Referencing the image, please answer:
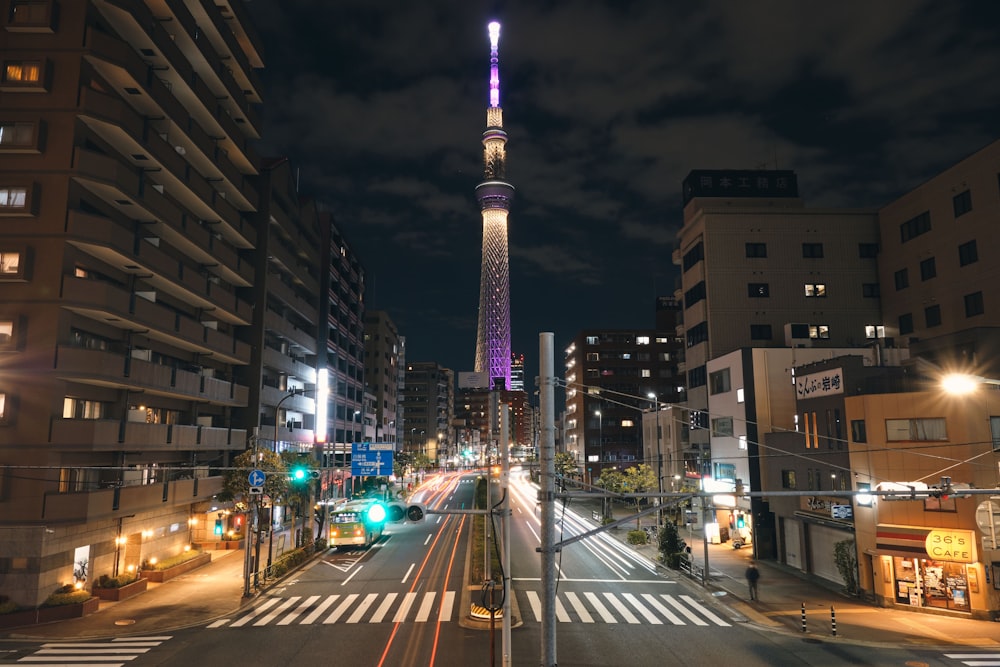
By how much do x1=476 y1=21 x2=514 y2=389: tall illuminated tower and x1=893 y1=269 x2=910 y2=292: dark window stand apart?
394 feet

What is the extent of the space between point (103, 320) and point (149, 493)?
1036 centimetres

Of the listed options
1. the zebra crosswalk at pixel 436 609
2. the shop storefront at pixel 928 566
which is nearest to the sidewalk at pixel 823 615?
the shop storefront at pixel 928 566

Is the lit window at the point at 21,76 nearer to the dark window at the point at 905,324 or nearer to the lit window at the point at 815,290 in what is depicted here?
the lit window at the point at 815,290

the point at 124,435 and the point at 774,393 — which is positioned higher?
the point at 774,393

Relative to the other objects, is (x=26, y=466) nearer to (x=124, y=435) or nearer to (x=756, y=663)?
(x=124, y=435)

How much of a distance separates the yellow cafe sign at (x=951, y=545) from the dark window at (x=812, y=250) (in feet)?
118

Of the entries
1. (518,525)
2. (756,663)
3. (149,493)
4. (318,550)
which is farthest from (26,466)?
(518,525)

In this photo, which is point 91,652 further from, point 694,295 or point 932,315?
point 932,315

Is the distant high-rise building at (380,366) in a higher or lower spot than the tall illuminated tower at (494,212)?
lower

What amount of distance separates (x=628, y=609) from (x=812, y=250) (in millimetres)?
42841

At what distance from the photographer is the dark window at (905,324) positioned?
56094 mm

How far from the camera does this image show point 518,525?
2562 inches

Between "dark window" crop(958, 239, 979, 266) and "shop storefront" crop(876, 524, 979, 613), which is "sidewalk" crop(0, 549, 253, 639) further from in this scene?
"dark window" crop(958, 239, 979, 266)

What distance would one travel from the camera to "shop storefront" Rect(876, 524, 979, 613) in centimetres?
2867
